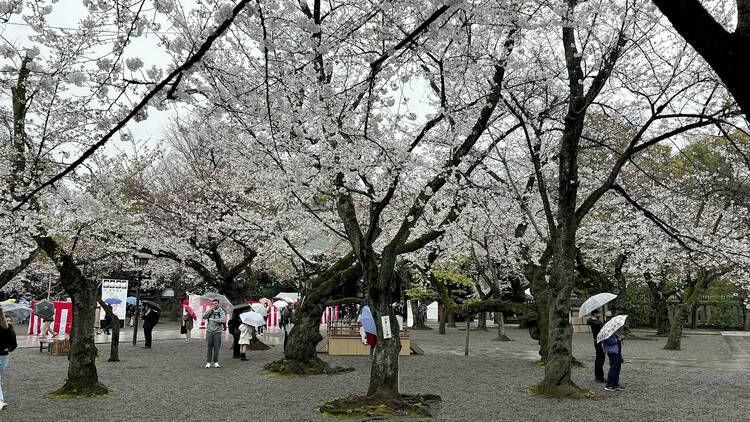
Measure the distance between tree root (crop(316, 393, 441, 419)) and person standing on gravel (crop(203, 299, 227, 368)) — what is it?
6.12 m

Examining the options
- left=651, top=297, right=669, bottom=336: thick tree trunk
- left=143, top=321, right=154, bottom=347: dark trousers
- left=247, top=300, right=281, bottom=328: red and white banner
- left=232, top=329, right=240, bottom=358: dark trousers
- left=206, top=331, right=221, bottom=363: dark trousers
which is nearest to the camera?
left=206, top=331, right=221, bottom=363: dark trousers

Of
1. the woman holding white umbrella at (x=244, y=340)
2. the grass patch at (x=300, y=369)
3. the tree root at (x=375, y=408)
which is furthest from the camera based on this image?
the woman holding white umbrella at (x=244, y=340)

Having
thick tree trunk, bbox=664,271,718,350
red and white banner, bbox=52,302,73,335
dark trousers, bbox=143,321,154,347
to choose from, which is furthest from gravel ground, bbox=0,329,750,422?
red and white banner, bbox=52,302,73,335

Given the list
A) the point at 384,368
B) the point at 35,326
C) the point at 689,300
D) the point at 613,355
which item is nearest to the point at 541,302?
the point at 613,355

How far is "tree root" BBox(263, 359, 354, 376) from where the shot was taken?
1302cm

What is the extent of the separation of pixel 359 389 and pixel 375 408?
277 cm

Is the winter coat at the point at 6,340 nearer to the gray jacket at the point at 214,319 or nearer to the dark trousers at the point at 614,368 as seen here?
the gray jacket at the point at 214,319

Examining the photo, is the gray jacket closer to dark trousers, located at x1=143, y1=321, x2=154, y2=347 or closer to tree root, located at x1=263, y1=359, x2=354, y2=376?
tree root, located at x1=263, y1=359, x2=354, y2=376

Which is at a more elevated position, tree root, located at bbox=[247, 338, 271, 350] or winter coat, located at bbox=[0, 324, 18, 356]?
winter coat, located at bbox=[0, 324, 18, 356]

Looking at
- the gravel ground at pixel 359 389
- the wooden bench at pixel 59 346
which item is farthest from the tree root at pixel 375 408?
the wooden bench at pixel 59 346

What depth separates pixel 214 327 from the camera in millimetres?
14305

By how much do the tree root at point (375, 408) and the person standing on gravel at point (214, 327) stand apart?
6.12 metres

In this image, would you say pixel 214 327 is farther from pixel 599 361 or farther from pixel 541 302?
pixel 599 361

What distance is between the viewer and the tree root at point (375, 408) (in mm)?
8234
